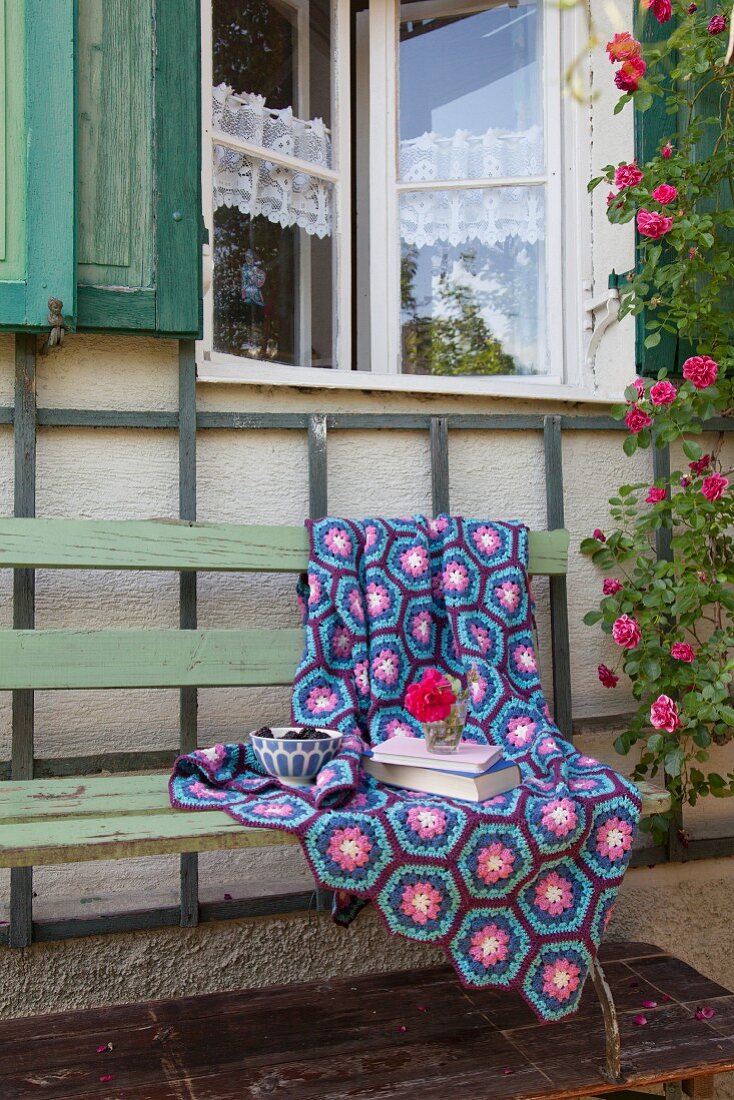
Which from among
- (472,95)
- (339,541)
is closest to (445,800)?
(339,541)

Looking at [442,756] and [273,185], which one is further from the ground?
[273,185]

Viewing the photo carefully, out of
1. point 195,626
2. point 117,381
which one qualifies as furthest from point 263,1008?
point 117,381

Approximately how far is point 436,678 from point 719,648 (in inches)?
37.3

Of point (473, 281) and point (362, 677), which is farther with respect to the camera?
point (473, 281)

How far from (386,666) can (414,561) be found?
256 millimetres

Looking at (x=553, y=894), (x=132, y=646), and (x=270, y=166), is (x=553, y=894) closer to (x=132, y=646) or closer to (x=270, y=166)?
(x=132, y=646)

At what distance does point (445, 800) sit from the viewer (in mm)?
1840

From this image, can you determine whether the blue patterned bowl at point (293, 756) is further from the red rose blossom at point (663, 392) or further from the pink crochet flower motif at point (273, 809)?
the red rose blossom at point (663, 392)

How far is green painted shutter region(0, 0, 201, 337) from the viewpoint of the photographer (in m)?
2.27

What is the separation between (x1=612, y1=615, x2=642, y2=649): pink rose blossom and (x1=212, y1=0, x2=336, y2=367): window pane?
114 centimetres

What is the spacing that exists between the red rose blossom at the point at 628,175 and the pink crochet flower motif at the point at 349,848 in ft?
5.55

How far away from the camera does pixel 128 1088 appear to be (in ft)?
6.14

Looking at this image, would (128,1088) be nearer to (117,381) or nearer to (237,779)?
(237,779)

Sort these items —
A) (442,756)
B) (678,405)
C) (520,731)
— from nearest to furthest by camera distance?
(442,756)
(520,731)
(678,405)
